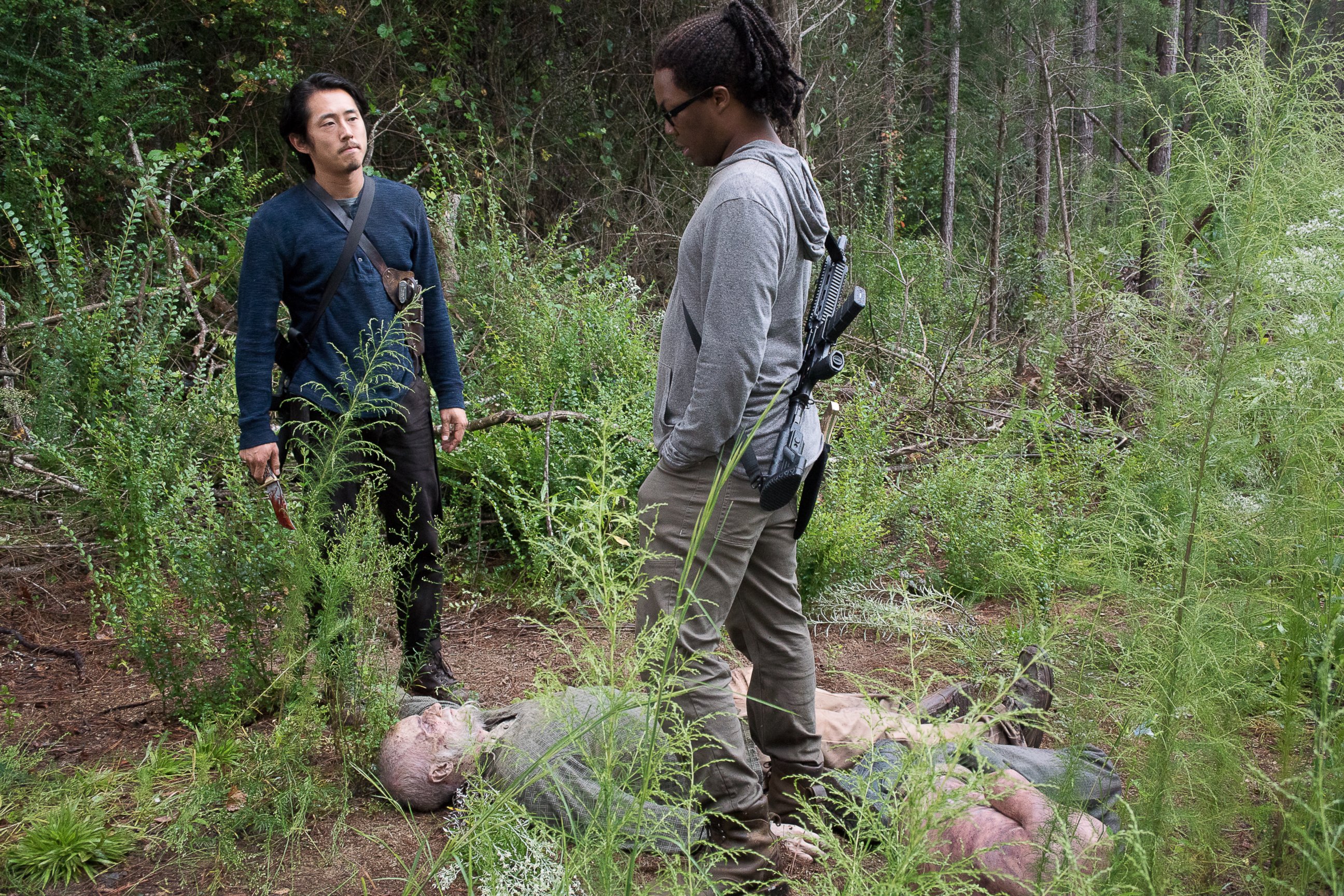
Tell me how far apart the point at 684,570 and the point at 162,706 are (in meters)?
2.89

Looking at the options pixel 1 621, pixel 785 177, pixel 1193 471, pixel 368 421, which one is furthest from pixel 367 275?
pixel 1 621

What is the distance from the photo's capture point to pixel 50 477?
4086 millimetres

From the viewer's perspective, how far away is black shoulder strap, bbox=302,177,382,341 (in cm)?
302

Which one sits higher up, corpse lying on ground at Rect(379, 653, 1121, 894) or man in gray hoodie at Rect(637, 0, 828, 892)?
man in gray hoodie at Rect(637, 0, 828, 892)

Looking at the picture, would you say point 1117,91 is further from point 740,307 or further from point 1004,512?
point 740,307

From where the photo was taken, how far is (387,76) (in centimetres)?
916

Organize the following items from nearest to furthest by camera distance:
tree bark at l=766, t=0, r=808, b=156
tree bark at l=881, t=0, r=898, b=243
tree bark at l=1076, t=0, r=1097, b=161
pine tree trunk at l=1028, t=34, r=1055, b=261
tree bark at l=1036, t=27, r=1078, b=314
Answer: tree bark at l=766, t=0, r=808, b=156 < tree bark at l=1036, t=27, r=1078, b=314 < pine tree trunk at l=1028, t=34, r=1055, b=261 < tree bark at l=1076, t=0, r=1097, b=161 < tree bark at l=881, t=0, r=898, b=243

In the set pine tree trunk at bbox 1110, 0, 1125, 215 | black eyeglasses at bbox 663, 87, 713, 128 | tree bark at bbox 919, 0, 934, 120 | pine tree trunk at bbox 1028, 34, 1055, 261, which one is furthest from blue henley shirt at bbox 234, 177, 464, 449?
tree bark at bbox 919, 0, 934, 120

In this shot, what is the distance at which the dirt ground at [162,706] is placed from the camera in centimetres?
251

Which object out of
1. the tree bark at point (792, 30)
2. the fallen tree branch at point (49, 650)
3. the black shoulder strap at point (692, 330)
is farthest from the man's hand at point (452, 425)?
the tree bark at point (792, 30)

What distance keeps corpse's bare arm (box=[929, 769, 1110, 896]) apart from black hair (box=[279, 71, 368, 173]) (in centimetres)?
271

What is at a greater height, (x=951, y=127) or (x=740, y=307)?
(x=951, y=127)

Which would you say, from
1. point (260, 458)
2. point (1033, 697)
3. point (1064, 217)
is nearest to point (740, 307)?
point (260, 458)

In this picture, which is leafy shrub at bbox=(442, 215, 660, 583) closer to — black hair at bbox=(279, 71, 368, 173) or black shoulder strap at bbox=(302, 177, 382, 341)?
black shoulder strap at bbox=(302, 177, 382, 341)
